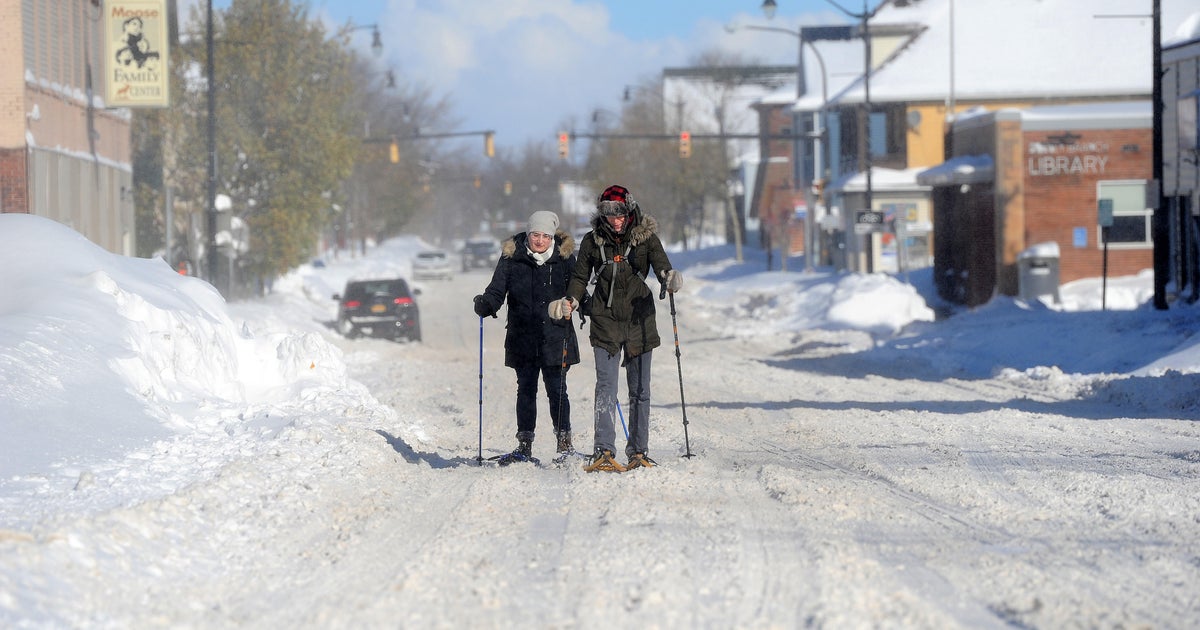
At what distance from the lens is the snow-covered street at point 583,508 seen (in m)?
5.84

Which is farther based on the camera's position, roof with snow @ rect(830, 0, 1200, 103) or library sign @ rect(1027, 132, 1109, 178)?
roof with snow @ rect(830, 0, 1200, 103)

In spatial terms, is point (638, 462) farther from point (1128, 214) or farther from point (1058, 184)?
point (1128, 214)

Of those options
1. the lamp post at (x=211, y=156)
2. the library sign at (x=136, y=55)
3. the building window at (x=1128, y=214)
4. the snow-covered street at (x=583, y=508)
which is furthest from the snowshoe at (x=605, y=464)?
the building window at (x=1128, y=214)

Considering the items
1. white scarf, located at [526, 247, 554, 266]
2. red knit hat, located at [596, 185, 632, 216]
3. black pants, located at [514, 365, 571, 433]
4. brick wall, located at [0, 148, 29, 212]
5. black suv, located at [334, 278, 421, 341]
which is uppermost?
brick wall, located at [0, 148, 29, 212]

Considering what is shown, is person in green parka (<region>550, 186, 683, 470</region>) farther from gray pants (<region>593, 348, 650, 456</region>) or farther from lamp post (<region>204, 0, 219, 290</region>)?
lamp post (<region>204, 0, 219, 290</region>)

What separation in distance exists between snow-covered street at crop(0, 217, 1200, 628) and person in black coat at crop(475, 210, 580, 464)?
29.5 inches

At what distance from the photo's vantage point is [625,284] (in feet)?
31.1

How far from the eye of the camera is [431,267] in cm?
6281

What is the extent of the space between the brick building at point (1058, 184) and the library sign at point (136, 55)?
58.6 feet

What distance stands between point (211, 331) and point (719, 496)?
27.0ft

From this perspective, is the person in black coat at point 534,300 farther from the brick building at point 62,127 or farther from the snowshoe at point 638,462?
the brick building at point 62,127

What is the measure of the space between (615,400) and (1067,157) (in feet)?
89.0

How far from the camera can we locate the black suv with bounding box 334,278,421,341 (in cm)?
2964

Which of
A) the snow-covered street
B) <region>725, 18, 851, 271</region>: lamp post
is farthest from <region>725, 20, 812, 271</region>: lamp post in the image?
the snow-covered street
